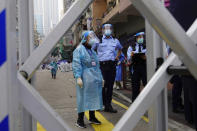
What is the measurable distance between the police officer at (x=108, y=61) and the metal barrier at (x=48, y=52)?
10.5 feet

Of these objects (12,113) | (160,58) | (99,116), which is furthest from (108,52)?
(12,113)

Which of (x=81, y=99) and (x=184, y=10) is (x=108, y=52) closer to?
(x=81, y=99)

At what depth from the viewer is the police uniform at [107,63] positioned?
470cm

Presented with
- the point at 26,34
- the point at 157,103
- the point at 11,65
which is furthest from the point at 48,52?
the point at 157,103

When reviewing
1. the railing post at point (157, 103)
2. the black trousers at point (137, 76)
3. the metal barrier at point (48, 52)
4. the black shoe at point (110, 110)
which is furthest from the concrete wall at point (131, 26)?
the metal barrier at point (48, 52)

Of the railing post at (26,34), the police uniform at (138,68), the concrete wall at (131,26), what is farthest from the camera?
the concrete wall at (131,26)

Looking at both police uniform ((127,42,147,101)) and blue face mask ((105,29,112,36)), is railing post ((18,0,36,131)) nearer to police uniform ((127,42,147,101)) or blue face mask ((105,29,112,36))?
police uniform ((127,42,147,101))

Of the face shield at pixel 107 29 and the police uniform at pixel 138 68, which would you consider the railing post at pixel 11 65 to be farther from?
the face shield at pixel 107 29

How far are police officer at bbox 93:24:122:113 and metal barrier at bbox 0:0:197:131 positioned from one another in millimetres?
3214

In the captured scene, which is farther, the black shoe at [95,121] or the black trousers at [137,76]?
the black trousers at [137,76]

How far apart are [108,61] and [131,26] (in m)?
8.96

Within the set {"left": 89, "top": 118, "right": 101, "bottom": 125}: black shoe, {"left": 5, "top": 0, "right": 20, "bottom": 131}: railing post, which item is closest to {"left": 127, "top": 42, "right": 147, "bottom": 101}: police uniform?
{"left": 89, "top": 118, "right": 101, "bottom": 125}: black shoe

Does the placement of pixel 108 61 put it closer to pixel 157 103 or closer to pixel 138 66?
pixel 138 66

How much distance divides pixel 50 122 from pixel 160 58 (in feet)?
2.63
